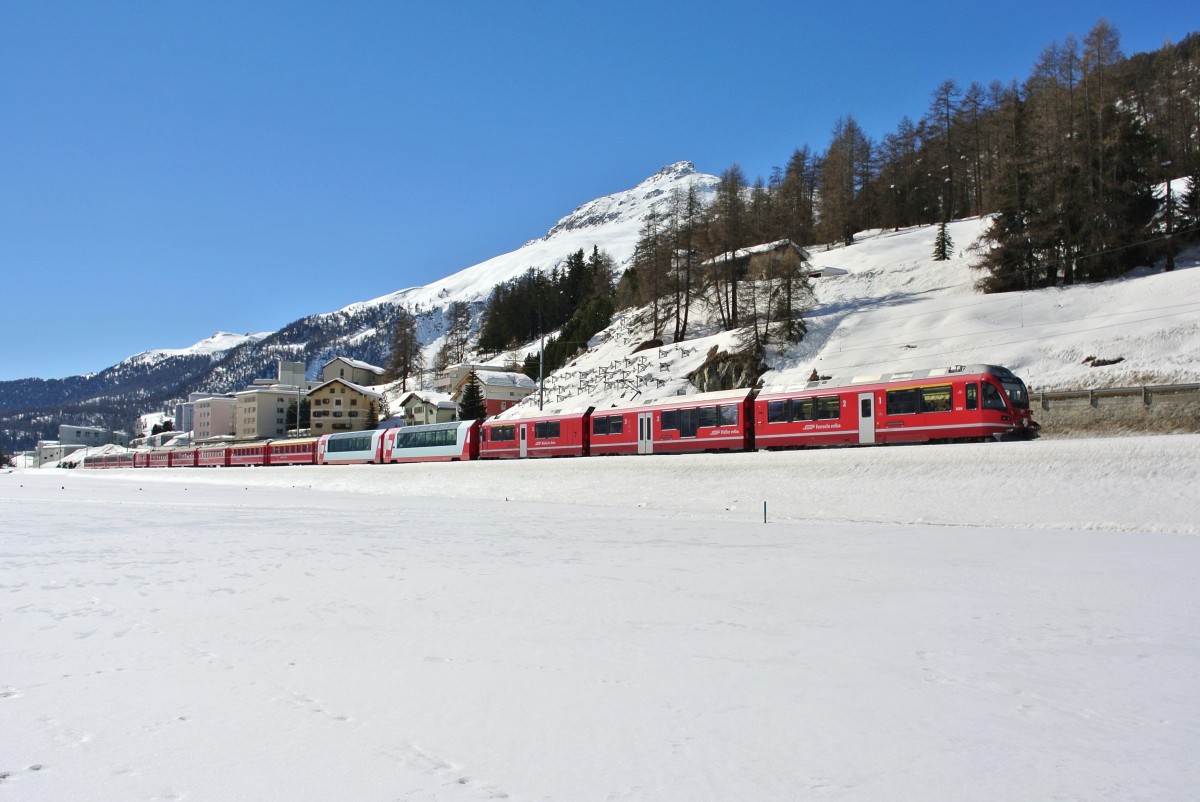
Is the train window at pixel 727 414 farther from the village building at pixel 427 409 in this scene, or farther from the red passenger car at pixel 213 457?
the village building at pixel 427 409

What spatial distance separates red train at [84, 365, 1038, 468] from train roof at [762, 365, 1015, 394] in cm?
4

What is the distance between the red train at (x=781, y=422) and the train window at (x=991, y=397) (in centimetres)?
3

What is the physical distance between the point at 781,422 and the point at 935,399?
593 cm

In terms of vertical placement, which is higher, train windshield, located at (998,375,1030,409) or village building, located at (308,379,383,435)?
village building, located at (308,379,383,435)

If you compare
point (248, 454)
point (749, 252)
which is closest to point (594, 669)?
point (749, 252)

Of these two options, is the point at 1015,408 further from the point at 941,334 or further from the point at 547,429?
the point at 547,429

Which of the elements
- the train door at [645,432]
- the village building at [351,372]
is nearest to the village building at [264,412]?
the village building at [351,372]

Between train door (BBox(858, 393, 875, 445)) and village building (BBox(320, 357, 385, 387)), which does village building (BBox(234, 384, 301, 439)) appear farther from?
train door (BBox(858, 393, 875, 445))

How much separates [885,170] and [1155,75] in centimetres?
2827

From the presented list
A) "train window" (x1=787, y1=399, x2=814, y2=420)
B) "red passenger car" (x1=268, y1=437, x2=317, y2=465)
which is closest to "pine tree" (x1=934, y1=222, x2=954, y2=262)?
"train window" (x1=787, y1=399, x2=814, y2=420)

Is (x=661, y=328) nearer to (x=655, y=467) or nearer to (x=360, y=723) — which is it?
(x=655, y=467)

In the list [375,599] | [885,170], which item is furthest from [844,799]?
[885,170]

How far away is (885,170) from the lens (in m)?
87.4

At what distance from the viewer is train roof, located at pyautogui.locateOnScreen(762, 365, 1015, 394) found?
81.6 ft
